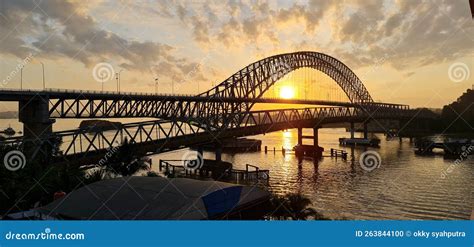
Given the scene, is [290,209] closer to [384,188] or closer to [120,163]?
[120,163]

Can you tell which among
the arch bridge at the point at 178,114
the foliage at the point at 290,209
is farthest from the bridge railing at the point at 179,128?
the foliage at the point at 290,209

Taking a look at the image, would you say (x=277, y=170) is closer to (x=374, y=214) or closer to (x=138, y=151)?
(x=138, y=151)

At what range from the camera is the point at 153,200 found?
17.7 meters

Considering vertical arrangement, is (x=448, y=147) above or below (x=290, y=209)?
above

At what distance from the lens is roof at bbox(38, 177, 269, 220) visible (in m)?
17.0

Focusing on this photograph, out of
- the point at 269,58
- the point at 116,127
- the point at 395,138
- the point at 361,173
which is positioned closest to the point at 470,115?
the point at 395,138

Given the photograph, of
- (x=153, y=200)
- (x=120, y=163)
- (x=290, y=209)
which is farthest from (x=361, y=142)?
(x=153, y=200)

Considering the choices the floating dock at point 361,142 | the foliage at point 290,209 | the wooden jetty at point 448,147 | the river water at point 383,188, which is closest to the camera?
the foliage at point 290,209

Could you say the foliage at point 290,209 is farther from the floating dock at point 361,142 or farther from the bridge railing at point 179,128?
the floating dock at point 361,142

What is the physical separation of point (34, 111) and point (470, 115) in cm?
14635

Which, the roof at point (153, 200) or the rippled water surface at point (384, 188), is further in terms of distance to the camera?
the rippled water surface at point (384, 188)

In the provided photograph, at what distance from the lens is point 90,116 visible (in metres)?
63.8

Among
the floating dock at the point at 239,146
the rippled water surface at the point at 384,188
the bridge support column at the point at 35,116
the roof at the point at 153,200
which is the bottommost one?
the rippled water surface at the point at 384,188

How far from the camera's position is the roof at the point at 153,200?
17.0 metres
